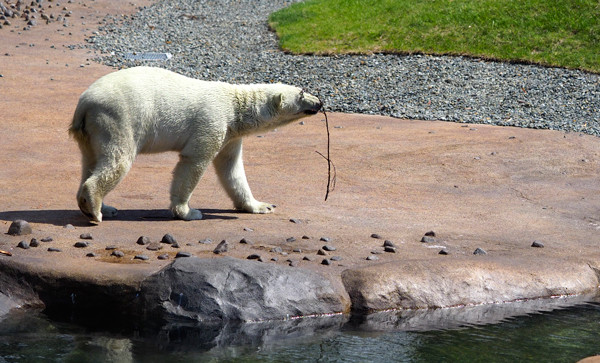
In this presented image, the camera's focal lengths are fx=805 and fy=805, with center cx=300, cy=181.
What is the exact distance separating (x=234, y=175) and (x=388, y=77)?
1170 centimetres

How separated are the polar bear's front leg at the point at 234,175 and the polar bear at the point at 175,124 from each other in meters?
0.01

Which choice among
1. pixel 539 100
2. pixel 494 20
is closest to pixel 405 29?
pixel 494 20

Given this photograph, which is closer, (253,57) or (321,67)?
(321,67)

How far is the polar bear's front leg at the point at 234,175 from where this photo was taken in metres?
8.88

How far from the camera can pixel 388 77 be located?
1994cm

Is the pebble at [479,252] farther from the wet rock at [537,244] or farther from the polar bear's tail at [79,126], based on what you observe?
the polar bear's tail at [79,126]

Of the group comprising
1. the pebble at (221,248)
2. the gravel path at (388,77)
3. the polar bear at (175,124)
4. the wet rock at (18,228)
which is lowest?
the gravel path at (388,77)

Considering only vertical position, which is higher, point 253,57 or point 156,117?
point 156,117

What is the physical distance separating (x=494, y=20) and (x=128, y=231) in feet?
62.7

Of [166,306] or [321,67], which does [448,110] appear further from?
[166,306]

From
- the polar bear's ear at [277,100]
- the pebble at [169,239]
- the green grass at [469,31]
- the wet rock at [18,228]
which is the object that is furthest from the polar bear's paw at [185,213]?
the green grass at [469,31]

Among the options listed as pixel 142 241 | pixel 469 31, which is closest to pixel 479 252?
pixel 142 241

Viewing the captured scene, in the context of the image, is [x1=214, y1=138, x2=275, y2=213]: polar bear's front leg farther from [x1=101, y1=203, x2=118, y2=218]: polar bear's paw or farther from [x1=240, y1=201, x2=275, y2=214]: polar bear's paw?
[x1=101, y1=203, x2=118, y2=218]: polar bear's paw

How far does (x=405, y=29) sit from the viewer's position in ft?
80.6
